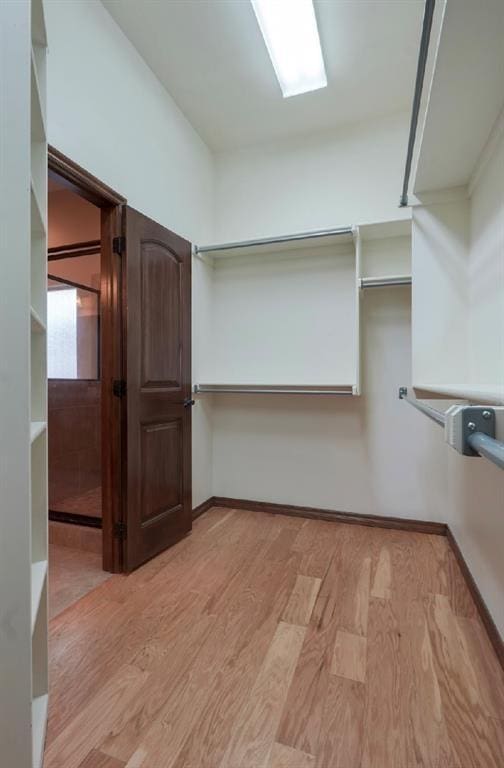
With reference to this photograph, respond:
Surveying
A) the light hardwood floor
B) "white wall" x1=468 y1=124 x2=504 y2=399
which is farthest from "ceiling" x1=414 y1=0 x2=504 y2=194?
the light hardwood floor

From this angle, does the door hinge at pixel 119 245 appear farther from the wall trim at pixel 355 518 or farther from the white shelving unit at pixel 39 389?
the wall trim at pixel 355 518

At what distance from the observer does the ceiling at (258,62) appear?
1.93 metres

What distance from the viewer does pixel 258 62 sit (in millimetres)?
2217

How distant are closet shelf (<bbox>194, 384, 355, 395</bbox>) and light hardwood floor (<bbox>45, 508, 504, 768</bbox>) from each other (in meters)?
1.12

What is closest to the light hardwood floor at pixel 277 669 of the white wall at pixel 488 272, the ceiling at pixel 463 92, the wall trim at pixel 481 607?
the wall trim at pixel 481 607

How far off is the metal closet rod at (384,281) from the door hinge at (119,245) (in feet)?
5.05

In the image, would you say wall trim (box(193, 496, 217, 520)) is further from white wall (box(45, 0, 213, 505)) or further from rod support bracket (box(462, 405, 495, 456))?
rod support bracket (box(462, 405, 495, 456))

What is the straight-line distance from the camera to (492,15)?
40.8 inches

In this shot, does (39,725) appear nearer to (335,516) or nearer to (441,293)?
(335,516)

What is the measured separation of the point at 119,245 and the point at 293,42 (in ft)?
4.95

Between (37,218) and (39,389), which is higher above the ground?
(37,218)

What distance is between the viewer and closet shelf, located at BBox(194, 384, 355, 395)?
2.68 m

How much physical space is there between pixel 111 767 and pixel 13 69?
5.80ft

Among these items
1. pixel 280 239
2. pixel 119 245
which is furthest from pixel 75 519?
pixel 280 239
